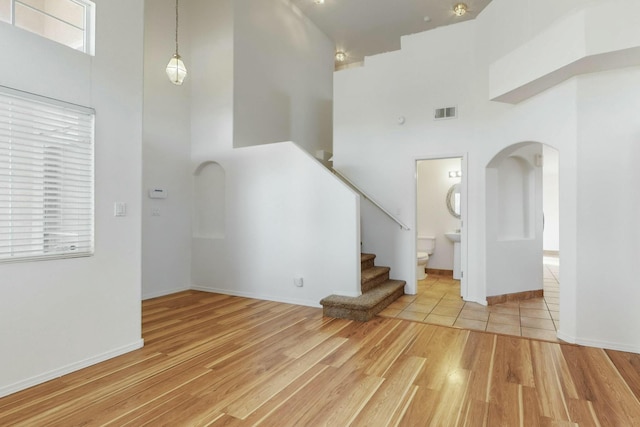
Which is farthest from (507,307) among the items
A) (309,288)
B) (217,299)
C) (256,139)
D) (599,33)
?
(256,139)

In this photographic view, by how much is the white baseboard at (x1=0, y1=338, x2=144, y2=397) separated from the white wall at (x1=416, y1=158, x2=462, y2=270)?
5.49 meters

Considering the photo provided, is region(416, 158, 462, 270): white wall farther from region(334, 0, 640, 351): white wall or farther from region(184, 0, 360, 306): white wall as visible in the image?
region(184, 0, 360, 306): white wall

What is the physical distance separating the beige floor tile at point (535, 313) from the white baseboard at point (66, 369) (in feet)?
14.2

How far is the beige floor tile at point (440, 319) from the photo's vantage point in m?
3.81

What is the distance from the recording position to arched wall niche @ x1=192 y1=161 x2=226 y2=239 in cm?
545

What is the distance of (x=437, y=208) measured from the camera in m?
6.88

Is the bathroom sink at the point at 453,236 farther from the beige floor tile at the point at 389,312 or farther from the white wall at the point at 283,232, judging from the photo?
the white wall at the point at 283,232

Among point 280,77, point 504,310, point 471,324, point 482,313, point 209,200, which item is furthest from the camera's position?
point 280,77

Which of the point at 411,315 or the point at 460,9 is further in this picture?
the point at 460,9

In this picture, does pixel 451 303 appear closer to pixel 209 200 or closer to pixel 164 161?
pixel 209 200

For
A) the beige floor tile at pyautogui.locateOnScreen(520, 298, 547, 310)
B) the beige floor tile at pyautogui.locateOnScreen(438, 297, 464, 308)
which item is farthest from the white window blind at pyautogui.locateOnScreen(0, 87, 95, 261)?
the beige floor tile at pyautogui.locateOnScreen(520, 298, 547, 310)

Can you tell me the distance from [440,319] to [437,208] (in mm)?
3367

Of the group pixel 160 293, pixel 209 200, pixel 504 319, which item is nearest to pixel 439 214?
pixel 504 319

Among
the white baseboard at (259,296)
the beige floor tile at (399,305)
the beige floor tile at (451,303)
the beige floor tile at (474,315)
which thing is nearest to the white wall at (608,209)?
the beige floor tile at (474,315)
